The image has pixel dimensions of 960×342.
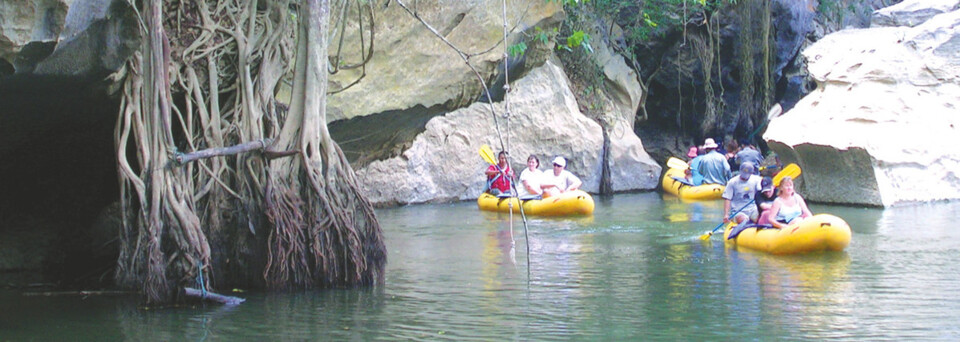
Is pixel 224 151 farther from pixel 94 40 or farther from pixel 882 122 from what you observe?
pixel 882 122

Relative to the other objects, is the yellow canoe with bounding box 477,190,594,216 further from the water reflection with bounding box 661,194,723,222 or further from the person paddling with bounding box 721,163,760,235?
the person paddling with bounding box 721,163,760,235

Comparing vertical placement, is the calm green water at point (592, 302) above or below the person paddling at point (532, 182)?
below

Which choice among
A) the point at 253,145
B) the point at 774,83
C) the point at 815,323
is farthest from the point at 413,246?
the point at 774,83

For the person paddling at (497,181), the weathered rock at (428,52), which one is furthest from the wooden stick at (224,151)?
the person paddling at (497,181)

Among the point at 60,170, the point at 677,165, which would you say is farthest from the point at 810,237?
the point at 677,165

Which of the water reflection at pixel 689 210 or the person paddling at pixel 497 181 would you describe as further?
the person paddling at pixel 497 181

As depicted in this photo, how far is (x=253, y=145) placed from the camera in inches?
285

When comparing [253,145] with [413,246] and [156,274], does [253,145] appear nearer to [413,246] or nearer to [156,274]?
[156,274]

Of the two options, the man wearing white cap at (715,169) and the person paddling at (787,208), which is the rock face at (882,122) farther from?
the person paddling at (787,208)

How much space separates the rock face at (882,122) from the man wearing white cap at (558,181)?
3.11 m

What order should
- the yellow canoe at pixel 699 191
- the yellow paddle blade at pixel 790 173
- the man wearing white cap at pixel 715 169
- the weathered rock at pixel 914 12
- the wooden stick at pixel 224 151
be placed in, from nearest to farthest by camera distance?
the wooden stick at pixel 224 151 < the yellow paddle blade at pixel 790 173 < the yellow canoe at pixel 699 191 < the man wearing white cap at pixel 715 169 < the weathered rock at pixel 914 12

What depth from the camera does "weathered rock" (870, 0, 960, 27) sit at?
18328mm

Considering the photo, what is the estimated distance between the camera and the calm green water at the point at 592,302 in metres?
5.92

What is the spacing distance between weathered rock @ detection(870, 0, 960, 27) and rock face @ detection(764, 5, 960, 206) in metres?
2.28
